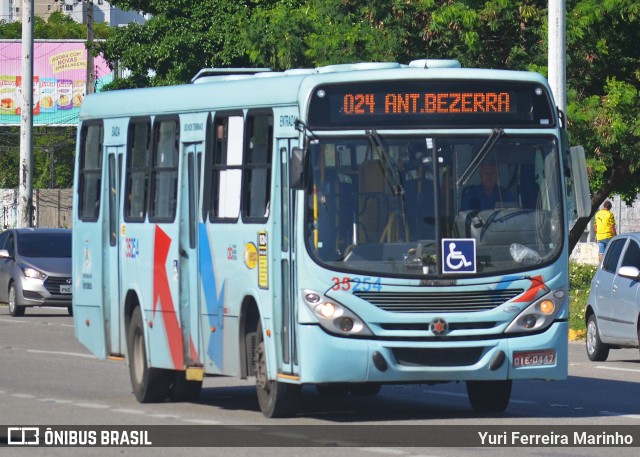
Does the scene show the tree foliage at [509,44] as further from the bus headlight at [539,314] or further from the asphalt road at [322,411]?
the bus headlight at [539,314]

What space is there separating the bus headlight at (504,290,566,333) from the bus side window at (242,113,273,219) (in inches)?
84.5

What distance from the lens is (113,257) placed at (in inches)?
664

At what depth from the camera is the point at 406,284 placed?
511 inches

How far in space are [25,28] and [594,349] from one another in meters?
23.3

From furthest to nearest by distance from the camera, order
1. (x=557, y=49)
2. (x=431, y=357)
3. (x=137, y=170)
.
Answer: (x=557, y=49)
(x=137, y=170)
(x=431, y=357)

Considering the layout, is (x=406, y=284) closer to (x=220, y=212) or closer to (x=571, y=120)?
(x=220, y=212)

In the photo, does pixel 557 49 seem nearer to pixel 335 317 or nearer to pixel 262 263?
pixel 262 263

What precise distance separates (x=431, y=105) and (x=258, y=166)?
4.97 ft

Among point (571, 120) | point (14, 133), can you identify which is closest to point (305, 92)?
point (571, 120)

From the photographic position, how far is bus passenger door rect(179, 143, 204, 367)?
49.1 feet

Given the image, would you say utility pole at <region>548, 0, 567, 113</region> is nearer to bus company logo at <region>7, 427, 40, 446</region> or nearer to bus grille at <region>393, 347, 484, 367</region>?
bus grille at <region>393, 347, 484, 367</region>
